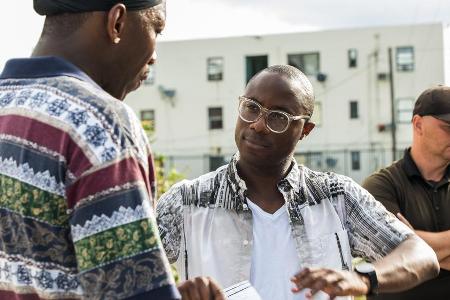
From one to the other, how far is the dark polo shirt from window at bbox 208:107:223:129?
1430 inches

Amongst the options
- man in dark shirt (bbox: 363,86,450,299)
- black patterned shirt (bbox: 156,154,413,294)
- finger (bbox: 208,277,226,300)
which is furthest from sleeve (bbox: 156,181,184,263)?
man in dark shirt (bbox: 363,86,450,299)

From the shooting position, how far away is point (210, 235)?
3.08 m

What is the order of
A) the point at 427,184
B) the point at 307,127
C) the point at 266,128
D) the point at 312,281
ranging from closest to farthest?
the point at 312,281
the point at 266,128
the point at 307,127
the point at 427,184

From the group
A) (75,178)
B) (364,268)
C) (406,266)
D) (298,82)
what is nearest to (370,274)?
(364,268)

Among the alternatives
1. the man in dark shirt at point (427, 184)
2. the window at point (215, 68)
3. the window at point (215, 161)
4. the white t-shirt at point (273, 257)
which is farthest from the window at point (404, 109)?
the white t-shirt at point (273, 257)

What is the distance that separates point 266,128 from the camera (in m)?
3.18

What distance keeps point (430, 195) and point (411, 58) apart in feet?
120

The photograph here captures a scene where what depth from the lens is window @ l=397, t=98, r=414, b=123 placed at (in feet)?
131

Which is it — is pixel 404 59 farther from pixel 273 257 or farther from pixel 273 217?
pixel 273 257

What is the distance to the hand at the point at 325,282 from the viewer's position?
7.66 ft

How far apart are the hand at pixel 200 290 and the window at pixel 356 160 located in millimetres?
38665

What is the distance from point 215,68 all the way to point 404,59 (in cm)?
986

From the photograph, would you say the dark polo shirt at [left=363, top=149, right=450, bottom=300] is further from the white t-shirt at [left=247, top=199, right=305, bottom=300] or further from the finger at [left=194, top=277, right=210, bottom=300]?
the finger at [left=194, top=277, right=210, bottom=300]

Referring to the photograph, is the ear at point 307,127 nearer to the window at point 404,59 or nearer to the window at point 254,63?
the window at point 254,63
